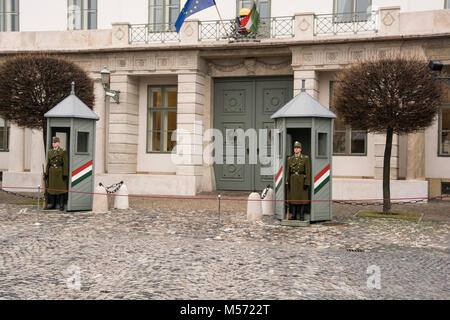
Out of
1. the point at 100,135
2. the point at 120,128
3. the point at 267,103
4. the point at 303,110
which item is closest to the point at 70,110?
the point at 303,110

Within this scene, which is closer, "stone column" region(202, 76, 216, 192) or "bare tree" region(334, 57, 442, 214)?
"bare tree" region(334, 57, 442, 214)

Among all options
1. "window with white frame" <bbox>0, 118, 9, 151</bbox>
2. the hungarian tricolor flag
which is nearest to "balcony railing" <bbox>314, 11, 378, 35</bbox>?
the hungarian tricolor flag

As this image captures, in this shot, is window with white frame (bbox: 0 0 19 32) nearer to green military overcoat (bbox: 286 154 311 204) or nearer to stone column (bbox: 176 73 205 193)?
stone column (bbox: 176 73 205 193)

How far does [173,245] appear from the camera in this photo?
8.43 metres

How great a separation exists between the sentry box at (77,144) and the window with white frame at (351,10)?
863cm

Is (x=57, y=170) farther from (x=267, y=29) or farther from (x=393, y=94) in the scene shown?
(x=267, y=29)

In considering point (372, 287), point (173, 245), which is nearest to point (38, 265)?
point (173, 245)

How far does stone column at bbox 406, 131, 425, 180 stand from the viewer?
15953 mm

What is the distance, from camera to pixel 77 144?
512 inches

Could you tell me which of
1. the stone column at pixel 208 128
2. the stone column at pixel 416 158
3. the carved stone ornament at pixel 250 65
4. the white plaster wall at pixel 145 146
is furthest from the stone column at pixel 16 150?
the stone column at pixel 416 158

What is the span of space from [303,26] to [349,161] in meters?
4.52

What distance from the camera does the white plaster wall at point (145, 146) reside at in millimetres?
19062

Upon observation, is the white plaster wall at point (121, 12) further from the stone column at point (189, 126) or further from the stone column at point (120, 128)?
the stone column at point (189, 126)

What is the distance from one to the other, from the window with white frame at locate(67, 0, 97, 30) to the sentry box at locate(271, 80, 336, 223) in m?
11.1
